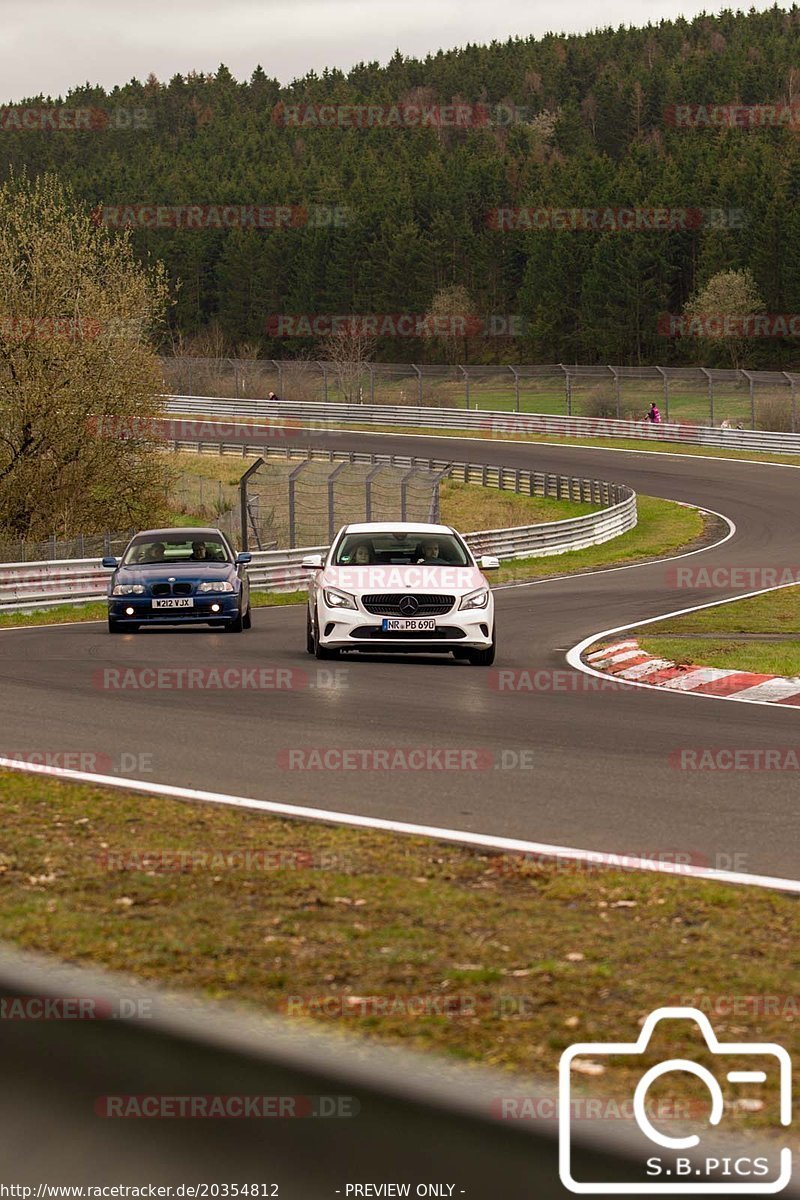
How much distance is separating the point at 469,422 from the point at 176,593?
54.7 meters

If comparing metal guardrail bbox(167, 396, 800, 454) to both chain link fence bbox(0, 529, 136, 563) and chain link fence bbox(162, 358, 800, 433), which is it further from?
chain link fence bbox(0, 529, 136, 563)

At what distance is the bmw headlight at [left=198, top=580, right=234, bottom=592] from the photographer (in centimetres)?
2162

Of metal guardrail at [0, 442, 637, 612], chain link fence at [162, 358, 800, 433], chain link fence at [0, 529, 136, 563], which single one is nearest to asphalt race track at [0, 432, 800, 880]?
metal guardrail at [0, 442, 637, 612]

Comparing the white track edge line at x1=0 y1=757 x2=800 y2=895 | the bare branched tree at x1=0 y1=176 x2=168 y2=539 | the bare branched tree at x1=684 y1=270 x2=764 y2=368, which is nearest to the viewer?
the white track edge line at x1=0 y1=757 x2=800 y2=895

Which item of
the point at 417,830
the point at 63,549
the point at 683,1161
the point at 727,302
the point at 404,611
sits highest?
the point at 727,302

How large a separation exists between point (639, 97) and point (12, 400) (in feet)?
481

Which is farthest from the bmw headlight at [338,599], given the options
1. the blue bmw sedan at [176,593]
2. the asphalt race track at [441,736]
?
the blue bmw sedan at [176,593]

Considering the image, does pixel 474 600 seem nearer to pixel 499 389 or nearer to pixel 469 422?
pixel 469 422

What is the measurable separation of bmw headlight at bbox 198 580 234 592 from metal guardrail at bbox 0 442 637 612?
19.7 ft

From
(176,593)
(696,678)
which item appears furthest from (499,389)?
(696,678)

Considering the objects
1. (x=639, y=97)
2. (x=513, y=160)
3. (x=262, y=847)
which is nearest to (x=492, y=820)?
(x=262, y=847)

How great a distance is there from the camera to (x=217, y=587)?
71.1 feet

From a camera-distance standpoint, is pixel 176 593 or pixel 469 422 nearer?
pixel 176 593

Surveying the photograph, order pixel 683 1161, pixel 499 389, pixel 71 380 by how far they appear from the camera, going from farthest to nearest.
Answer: pixel 499 389, pixel 71 380, pixel 683 1161
